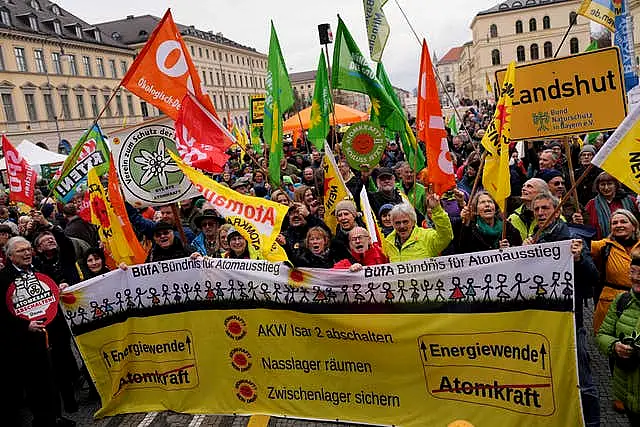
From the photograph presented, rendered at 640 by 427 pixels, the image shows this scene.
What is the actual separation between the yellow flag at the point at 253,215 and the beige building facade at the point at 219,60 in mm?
63174

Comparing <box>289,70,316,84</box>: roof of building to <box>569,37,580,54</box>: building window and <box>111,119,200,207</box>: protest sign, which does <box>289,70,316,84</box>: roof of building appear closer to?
<box>569,37,580,54</box>: building window

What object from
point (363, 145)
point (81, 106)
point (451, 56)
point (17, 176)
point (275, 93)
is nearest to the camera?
point (275, 93)

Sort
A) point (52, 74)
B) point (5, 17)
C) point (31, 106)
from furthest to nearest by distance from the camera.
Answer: point (52, 74) < point (31, 106) < point (5, 17)

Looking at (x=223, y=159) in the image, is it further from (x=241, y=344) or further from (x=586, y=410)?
(x=586, y=410)

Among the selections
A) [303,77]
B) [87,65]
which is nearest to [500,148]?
[87,65]

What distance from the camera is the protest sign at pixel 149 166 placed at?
5453mm

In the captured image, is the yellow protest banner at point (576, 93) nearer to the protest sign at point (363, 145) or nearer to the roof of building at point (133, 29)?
the protest sign at point (363, 145)

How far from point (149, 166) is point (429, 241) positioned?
306 cm

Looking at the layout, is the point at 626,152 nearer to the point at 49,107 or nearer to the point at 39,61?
the point at 49,107

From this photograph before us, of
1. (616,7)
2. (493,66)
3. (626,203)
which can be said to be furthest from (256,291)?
(493,66)

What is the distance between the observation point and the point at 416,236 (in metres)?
4.44

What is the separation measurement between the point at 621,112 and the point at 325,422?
3483 millimetres

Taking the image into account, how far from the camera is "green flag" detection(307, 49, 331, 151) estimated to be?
28.8 ft

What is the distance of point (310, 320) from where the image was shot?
405cm
